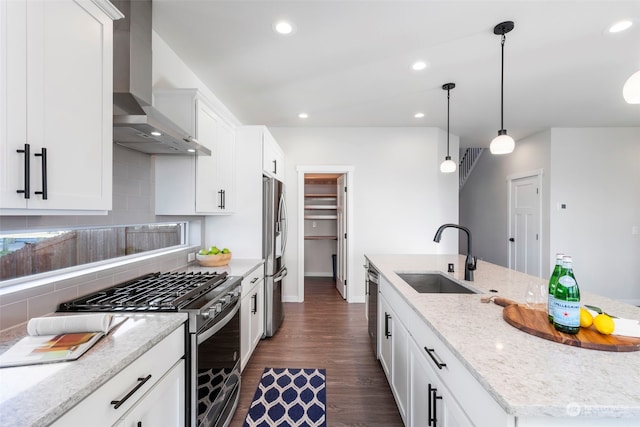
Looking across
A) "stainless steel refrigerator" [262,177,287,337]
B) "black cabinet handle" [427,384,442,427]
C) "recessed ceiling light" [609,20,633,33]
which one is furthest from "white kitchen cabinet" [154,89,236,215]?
"recessed ceiling light" [609,20,633,33]

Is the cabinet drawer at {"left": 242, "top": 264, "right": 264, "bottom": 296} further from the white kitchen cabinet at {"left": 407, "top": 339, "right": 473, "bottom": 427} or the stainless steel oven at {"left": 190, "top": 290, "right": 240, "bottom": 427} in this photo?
the white kitchen cabinet at {"left": 407, "top": 339, "right": 473, "bottom": 427}

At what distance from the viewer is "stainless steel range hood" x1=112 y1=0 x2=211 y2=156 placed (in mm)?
1453

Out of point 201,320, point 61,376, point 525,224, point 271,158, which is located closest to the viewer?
point 61,376

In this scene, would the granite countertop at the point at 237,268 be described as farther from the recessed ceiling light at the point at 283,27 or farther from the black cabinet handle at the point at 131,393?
the recessed ceiling light at the point at 283,27

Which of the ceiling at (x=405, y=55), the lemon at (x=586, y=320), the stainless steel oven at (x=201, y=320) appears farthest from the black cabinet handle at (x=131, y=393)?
the ceiling at (x=405, y=55)

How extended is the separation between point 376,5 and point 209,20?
116 centimetres

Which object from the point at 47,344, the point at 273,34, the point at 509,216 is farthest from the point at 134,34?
the point at 509,216

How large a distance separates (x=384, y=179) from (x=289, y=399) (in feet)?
11.0

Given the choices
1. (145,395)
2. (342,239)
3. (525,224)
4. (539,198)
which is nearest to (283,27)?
(145,395)

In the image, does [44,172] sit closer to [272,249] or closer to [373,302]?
[272,249]

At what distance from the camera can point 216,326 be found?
1.57 meters

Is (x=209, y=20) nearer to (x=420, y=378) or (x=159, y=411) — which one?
(x=159, y=411)

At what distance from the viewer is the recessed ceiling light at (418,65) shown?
8.36ft

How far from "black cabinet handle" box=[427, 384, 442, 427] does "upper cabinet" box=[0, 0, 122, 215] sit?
1.62 m
